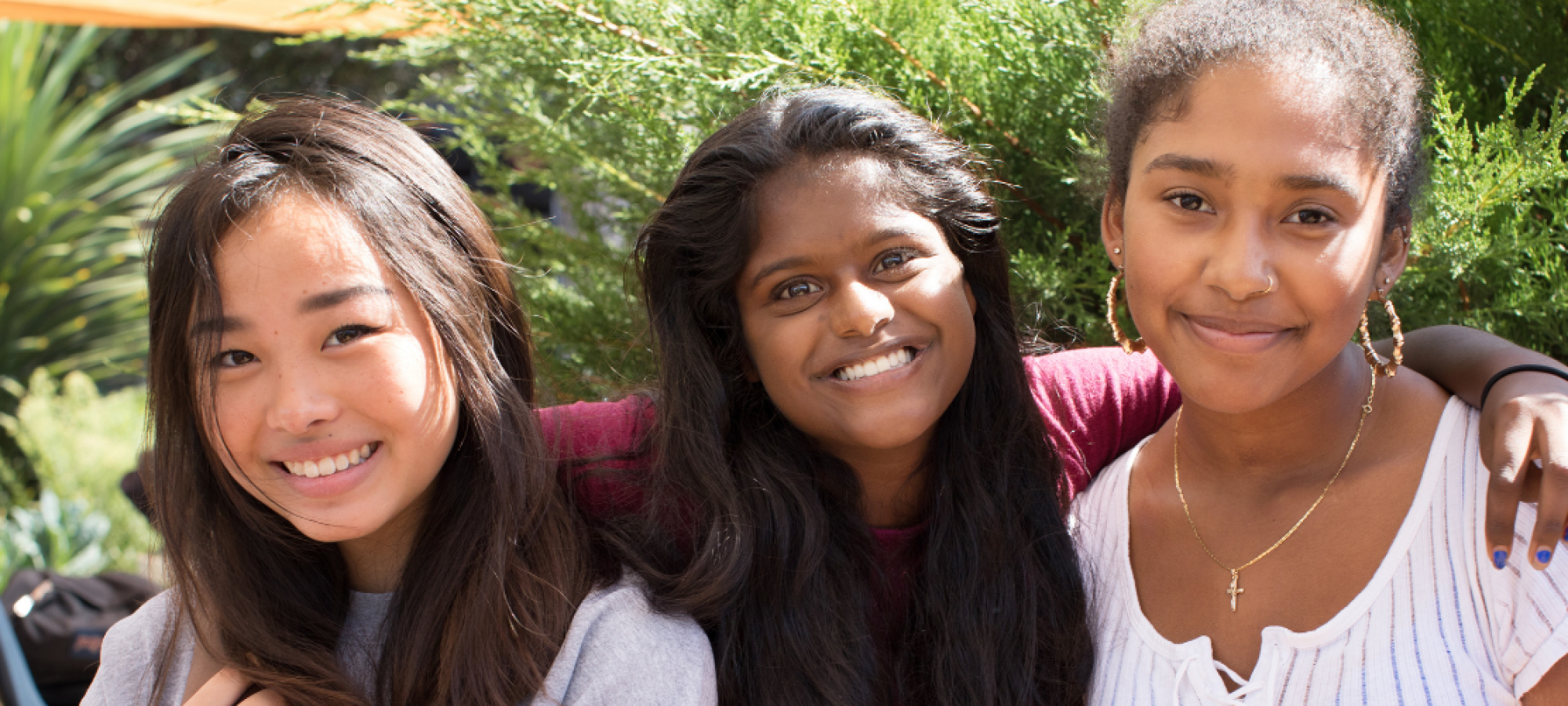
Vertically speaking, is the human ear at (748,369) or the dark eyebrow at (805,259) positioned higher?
the dark eyebrow at (805,259)

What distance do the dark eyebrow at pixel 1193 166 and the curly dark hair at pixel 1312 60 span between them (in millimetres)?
62

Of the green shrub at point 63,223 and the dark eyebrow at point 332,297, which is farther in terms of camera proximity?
the green shrub at point 63,223

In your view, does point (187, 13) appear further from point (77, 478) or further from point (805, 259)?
point (77, 478)

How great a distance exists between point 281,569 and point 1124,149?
1.47 metres

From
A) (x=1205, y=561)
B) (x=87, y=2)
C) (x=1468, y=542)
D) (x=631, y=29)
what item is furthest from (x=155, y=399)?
(x=87, y=2)

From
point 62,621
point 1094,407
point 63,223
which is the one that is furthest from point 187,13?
point 63,223

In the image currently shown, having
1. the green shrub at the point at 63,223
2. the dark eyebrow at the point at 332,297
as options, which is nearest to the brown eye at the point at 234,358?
the dark eyebrow at the point at 332,297

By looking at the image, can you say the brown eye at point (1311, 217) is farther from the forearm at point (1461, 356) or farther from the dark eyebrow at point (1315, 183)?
the forearm at point (1461, 356)

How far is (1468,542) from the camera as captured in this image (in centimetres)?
155

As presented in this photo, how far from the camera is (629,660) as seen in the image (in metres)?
1.70

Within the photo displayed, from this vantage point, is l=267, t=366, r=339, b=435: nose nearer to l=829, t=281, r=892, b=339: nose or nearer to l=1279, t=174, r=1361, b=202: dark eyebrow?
l=829, t=281, r=892, b=339: nose

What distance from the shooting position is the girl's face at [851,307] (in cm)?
188

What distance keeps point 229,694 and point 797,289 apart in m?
1.04

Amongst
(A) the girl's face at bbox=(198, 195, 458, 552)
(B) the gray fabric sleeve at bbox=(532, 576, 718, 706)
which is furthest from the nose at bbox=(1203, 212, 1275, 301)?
(A) the girl's face at bbox=(198, 195, 458, 552)
